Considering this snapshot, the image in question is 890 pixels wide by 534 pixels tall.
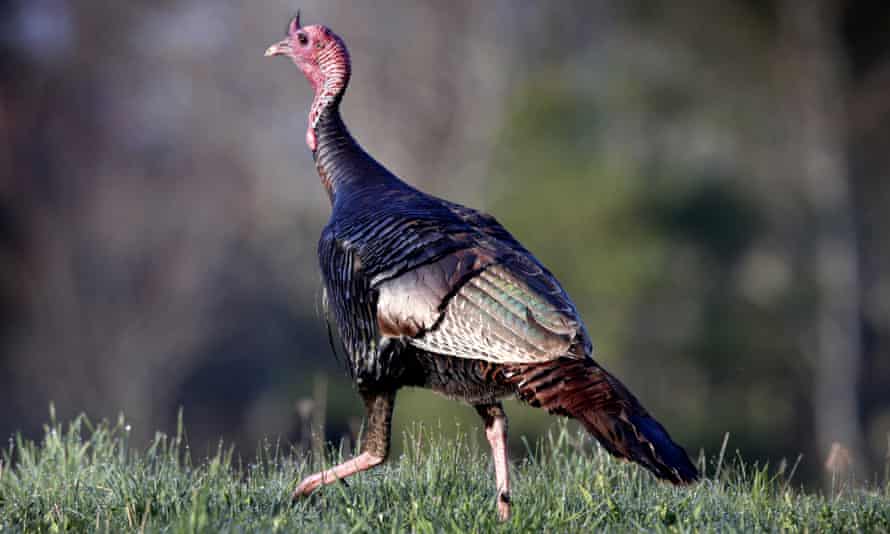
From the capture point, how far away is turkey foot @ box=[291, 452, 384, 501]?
4.75m

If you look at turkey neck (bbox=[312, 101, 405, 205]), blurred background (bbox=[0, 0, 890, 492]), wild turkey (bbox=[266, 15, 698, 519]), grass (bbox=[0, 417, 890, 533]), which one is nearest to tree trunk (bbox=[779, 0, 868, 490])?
blurred background (bbox=[0, 0, 890, 492])

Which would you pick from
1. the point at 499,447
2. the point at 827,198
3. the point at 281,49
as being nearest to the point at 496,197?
the point at 827,198

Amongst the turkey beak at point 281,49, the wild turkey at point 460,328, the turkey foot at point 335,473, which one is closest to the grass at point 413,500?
the turkey foot at point 335,473

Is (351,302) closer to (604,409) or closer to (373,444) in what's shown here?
(373,444)

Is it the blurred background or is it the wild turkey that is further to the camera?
the blurred background

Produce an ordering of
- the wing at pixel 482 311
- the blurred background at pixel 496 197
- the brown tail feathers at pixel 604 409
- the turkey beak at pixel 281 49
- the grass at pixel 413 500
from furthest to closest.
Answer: the blurred background at pixel 496 197 < the turkey beak at pixel 281 49 < the wing at pixel 482 311 < the grass at pixel 413 500 < the brown tail feathers at pixel 604 409

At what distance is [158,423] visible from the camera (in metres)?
18.2

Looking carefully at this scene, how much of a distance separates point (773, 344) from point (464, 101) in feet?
23.6

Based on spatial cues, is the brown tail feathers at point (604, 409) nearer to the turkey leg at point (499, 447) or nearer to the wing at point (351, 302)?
the turkey leg at point (499, 447)

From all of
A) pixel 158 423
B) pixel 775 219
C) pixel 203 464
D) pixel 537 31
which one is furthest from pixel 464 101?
pixel 203 464

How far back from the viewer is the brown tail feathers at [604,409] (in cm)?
411

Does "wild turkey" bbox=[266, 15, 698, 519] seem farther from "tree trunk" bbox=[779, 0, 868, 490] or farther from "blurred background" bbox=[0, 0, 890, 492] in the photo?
"tree trunk" bbox=[779, 0, 868, 490]

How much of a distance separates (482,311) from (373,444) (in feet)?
2.61

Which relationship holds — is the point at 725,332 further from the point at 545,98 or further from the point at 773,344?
the point at 545,98
